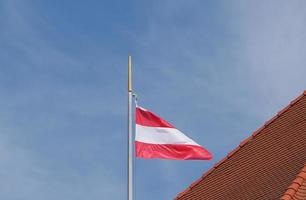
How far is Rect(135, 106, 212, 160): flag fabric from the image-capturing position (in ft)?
51.8

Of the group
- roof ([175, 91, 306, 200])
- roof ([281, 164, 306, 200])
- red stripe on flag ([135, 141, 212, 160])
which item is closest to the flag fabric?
red stripe on flag ([135, 141, 212, 160])

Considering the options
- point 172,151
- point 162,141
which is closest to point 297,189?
point 172,151

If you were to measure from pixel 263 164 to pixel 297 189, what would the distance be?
289 cm

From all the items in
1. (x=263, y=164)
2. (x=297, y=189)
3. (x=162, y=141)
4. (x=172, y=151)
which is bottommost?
(x=297, y=189)

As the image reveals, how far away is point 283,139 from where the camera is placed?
19.1 m

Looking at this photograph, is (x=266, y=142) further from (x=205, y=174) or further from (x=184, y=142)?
(x=184, y=142)

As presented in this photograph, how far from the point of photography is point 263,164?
18516 millimetres

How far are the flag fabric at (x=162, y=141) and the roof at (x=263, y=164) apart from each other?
6.57 ft

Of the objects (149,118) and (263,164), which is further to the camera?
(263,164)

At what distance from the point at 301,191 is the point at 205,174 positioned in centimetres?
481

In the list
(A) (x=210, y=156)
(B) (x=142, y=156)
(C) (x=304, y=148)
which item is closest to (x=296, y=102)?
(C) (x=304, y=148)

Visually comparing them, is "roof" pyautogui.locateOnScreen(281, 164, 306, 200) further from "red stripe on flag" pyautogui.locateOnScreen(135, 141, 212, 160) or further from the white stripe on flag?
the white stripe on flag

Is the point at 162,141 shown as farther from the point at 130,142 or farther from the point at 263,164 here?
the point at 263,164

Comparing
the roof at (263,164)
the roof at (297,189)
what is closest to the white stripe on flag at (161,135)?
the roof at (297,189)
